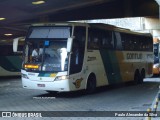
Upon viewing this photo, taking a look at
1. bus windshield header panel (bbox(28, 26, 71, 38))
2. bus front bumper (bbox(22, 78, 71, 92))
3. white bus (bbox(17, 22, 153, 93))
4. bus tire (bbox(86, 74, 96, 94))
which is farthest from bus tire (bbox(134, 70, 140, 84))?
bus front bumper (bbox(22, 78, 71, 92))

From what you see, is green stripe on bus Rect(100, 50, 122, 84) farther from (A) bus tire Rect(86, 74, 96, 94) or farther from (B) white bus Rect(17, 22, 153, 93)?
(A) bus tire Rect(86, 74, 96, 94)

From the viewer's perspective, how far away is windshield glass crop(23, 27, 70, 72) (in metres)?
16.5

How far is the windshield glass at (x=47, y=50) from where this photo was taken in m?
16.5

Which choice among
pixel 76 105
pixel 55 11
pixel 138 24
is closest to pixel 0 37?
pixel 55 11

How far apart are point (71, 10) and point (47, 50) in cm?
892

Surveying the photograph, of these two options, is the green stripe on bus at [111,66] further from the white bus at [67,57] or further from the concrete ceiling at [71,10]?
the concrete ceiling at [71,10]

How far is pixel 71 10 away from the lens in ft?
82.8

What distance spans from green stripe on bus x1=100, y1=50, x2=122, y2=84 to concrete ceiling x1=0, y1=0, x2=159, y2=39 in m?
3.25

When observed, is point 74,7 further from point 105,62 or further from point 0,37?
point 0,37

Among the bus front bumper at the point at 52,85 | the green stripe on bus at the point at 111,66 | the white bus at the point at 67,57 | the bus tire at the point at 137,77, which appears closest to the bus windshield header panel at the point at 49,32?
the white bus at the point at 67,57

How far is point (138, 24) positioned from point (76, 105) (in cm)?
3714

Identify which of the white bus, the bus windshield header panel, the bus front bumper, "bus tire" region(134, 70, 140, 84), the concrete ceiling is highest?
the concrete ceiling

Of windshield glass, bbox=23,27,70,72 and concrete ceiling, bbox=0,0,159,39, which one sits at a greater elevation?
concrete ceiling, bbox=0,0,159,39

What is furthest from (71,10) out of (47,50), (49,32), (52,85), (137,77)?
(52,85)
